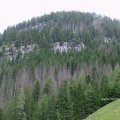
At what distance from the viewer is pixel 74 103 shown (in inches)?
3546

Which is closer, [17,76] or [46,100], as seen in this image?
[46,100]

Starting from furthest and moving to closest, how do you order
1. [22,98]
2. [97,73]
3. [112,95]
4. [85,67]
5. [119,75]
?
1. [85,67]
2. [97,73]
3. [22,98]
4. [119,75]
5. [112,95]

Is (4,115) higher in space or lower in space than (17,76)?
lower

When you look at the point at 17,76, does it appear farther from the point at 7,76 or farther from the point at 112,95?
the point at 112,95

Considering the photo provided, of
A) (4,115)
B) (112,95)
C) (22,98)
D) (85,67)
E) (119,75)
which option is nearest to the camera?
(112,95)

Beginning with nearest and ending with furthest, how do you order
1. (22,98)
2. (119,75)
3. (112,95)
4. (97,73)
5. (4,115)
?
1. (112,95)
2. (119,75)
3. (4,115)
4. (22,98)
5. (97,73)

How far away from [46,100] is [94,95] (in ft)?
63.5

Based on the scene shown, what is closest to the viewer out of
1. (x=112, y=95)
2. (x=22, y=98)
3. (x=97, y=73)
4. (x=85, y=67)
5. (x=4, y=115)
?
(x=112, y=95)

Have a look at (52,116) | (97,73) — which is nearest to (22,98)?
(52,116)

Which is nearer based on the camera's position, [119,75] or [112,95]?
[112,95]

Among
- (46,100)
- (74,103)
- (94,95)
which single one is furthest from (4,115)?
(94,95)

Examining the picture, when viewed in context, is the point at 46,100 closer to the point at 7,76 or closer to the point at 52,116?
the point at 52,116

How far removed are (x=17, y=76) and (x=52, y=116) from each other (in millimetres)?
107125

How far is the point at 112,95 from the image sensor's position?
84875mm
